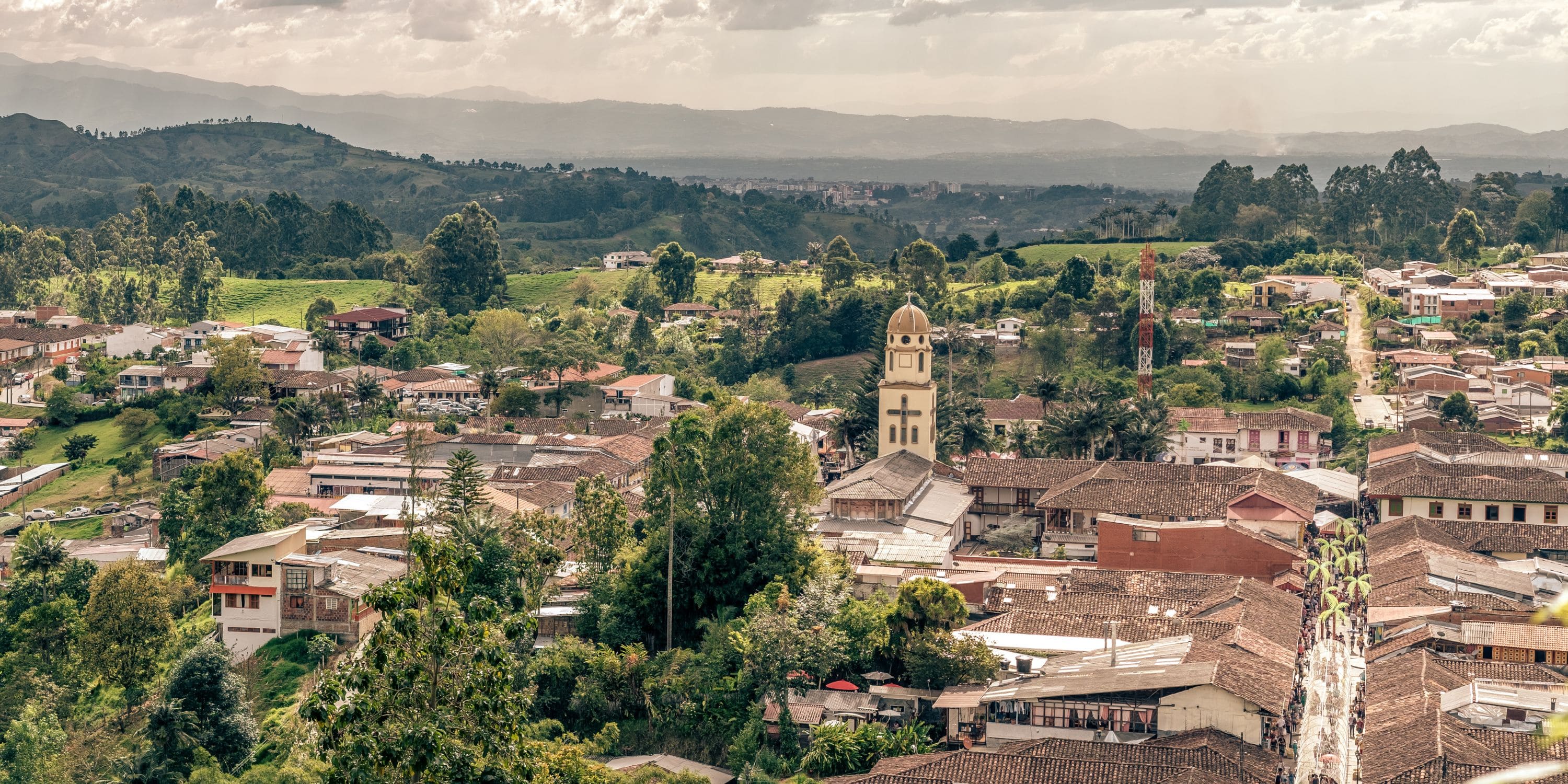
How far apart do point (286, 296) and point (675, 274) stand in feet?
62.9

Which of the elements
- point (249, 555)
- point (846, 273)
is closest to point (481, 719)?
point (249, 555)

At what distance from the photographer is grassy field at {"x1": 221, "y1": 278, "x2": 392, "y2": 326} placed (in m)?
73.2

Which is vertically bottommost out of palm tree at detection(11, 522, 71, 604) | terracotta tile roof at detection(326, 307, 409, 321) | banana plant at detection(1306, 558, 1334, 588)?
palm tree at detection(11, 522, 71, 604)

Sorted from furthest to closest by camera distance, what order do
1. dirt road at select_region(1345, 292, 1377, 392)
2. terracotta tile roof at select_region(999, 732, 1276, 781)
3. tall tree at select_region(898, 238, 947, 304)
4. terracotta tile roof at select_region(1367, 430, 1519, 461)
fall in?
tall tree at select_region(898, 238, 947, 304)
dirt road at select_region(1345, 292, 1377, 392)
terracotta tile roof at select_region(1367, 430, 1519, 461)
terracotta tile roof at select_region(999, 732, 1276, 781)

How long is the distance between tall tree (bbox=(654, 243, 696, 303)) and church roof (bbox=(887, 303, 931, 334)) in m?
34.5

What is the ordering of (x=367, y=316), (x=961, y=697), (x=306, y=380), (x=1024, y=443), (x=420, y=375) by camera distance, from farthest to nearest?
1. (x=367, y=316)
2. (x=420, y=375)
3. (x=306, y=380)
4. (x=1024, y=443)
5. (x=961, y=697)

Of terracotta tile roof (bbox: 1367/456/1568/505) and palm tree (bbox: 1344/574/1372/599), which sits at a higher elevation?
terracotta tile roof (bbox: 1367/456/1568/505)

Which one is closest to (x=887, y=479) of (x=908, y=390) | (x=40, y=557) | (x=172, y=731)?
(x=908, y=390)

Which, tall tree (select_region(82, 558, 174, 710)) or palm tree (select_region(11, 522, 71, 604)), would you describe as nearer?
tall tree (select_region(82, 558, 174, 710))

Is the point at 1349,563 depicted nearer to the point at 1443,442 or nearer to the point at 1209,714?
the point at 1443,442

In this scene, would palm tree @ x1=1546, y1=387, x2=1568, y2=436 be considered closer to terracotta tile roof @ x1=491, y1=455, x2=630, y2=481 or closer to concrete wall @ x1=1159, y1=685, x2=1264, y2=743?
terracotta tile roof @ x1=491, y1=455, x2=630, y2=481

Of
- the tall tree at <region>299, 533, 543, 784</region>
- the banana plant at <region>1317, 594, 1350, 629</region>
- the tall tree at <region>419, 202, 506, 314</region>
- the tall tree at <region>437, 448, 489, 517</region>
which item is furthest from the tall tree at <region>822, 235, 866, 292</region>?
the tall tree at <region>299, 533, 543, 784</region>

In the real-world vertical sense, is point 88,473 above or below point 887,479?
below

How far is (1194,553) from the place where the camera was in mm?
30781
